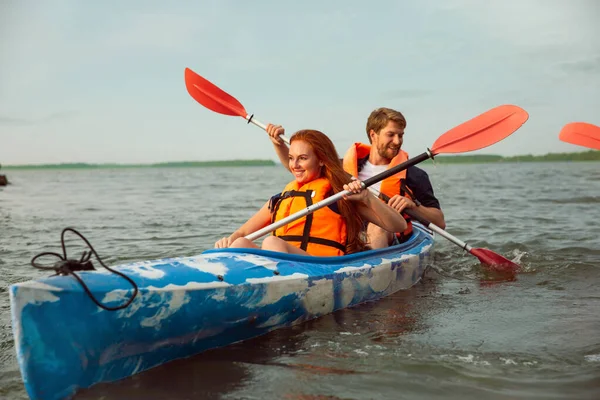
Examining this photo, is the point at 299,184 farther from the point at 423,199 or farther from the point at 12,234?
the point at 12,234

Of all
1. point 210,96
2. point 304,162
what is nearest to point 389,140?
point 304,162

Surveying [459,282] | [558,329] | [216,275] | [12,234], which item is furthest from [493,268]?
[12,234]

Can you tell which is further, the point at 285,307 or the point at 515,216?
the point at 515,216

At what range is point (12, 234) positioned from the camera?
8508mm

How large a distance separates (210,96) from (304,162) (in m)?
2.31

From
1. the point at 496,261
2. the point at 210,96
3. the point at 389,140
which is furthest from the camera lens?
the point at 210,96

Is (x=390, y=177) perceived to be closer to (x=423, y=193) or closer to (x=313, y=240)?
(x=423, y=193)

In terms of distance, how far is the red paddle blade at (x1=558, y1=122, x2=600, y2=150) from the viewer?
457cm

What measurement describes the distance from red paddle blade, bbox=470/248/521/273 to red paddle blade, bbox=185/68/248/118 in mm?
2718

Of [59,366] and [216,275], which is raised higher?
[216,275]

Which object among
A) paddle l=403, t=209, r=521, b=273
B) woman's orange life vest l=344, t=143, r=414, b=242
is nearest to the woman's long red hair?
woman's orange life vest l=344, t=143, r=414, b=242

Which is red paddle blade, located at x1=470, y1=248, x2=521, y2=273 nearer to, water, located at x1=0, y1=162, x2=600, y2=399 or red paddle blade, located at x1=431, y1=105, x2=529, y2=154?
water, located at x1=0, y1=162, x2=600, y2=399

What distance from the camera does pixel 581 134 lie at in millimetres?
4660

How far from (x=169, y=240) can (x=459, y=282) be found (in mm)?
4110
